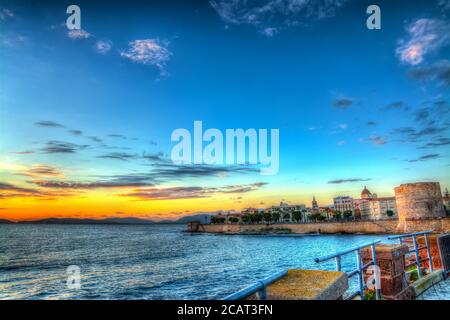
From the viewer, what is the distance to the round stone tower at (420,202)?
41.2m

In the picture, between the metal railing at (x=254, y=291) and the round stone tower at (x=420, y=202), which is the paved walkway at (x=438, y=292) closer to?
the metal railing at (x=254, y=291)

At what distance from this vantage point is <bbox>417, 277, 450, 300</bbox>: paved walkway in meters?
5.66

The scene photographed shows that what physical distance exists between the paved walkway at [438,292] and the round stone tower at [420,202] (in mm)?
38217

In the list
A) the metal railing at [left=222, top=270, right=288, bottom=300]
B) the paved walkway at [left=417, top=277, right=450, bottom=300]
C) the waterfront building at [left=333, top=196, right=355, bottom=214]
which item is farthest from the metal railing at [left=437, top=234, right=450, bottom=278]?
the waterfront building at [left=333, top=196, right=355, bottom=214]

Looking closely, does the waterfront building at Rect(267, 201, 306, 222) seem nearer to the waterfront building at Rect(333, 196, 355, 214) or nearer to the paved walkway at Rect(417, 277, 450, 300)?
the waterfront building at Rect(333, 196, 355, 214)

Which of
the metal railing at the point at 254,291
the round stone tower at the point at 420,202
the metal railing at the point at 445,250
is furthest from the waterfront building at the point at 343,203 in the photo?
the metal railing at the point at 254,291

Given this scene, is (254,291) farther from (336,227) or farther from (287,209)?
(287,209)

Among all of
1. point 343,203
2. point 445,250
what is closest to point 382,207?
point 343,203

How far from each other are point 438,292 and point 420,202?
1695 inches

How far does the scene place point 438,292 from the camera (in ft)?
19.8

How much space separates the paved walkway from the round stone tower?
125 feet

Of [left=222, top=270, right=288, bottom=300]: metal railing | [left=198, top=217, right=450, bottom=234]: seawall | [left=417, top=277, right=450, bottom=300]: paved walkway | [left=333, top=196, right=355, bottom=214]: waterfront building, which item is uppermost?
[left=333, top=196, right=355, bottom=214]: waterfront building
